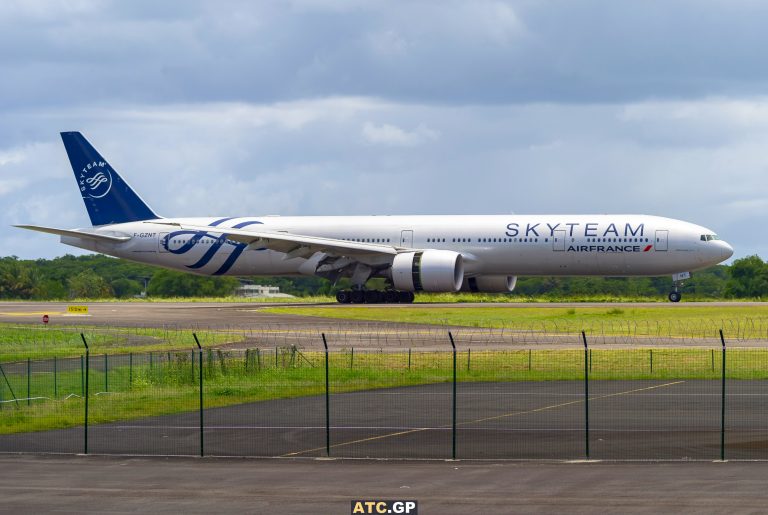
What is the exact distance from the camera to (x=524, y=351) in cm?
4219

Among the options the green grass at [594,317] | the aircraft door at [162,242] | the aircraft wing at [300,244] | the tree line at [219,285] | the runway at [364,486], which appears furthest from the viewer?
the tree line at [219,285]

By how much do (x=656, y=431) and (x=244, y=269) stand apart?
4792cm

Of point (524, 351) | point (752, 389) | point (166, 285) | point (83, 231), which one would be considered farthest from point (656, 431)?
point (166, 285)

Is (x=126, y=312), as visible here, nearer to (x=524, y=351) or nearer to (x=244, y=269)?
(x=244, y=269)

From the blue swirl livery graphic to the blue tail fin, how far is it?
3.71 meters

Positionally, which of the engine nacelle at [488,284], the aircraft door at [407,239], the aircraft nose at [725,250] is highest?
the aircraft door at [407,239]

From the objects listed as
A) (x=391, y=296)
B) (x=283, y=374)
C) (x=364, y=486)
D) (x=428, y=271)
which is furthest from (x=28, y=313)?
(x=364, y=486)

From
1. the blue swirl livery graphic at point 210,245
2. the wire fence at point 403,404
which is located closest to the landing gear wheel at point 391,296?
the blue swirl livery graphic at point 210,245

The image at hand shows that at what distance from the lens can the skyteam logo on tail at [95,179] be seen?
7525cm

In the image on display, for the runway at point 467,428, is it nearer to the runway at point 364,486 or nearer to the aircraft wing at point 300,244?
the runway at point 364,486

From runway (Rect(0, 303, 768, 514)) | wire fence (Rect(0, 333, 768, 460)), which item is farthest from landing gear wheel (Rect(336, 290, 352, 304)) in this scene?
runway (Rect(0, 303, 768, 514))

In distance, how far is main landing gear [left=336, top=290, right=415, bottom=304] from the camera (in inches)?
2665

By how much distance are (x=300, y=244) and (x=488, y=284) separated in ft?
34.3

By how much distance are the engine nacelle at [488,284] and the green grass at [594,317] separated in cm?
478
